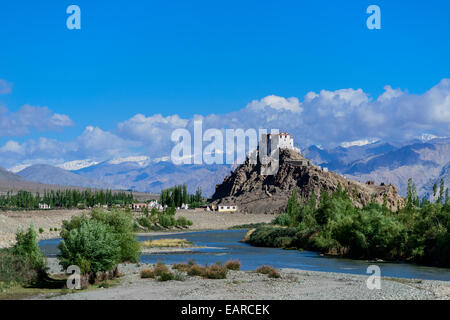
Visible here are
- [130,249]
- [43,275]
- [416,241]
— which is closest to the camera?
[43,275]

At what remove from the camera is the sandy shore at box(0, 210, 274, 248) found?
10888cm

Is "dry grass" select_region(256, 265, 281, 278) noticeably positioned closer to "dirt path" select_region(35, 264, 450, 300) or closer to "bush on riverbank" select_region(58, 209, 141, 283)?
"dirt path" select_region(35, 264, 450, 300)

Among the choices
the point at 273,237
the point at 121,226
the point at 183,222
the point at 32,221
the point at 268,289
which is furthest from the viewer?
the point at 183,222

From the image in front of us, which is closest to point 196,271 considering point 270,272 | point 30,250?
point 270,272

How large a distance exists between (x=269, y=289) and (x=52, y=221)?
11387 cm

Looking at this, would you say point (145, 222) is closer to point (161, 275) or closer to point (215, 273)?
point (215, 273)

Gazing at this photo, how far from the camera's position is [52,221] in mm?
140000

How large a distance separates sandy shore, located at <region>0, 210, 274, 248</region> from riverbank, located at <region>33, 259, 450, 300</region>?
94.9ft

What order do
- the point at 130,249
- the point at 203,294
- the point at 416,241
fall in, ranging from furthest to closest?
1. the point at 416,241
2. the point at 130,249
3. the point at 203,294

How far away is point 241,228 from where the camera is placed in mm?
170250

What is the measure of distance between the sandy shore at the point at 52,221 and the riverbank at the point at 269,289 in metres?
28.9
